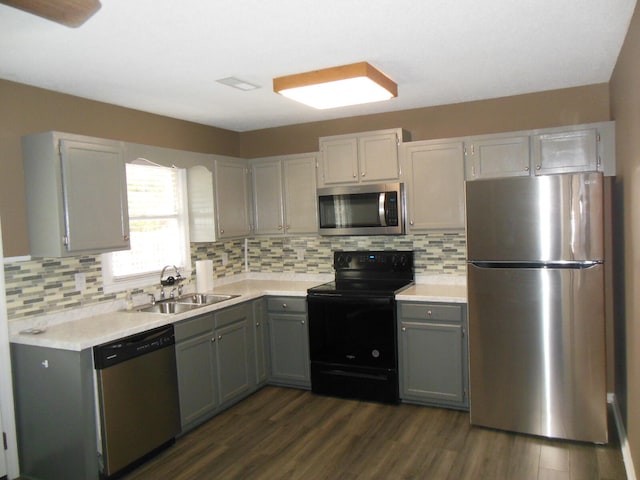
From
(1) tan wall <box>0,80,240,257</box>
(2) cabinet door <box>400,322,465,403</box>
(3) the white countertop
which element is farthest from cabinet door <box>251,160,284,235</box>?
(2) cabinet door <box>400,322,465,403</box>

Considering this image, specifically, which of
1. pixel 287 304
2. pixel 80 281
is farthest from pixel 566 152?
pixel 80 281

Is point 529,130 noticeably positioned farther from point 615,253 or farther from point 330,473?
point 330,473

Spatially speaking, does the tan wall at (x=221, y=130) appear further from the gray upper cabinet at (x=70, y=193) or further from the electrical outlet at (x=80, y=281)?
the electrical outlet at (x=80, y=281)

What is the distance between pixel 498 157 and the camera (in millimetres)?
3650

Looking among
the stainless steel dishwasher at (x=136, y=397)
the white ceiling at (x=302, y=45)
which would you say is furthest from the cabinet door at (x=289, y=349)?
the white ceiling at (x=302, y=45)

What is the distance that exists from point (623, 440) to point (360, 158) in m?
→ 2.63

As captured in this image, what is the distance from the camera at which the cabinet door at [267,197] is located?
4500 mm

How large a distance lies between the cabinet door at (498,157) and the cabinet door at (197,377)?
2.32m

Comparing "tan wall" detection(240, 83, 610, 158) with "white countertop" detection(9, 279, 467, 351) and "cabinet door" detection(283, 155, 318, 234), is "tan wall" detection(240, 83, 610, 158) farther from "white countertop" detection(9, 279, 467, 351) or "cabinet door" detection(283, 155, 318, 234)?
"white countertop" detection(9, 279, 467, 351)

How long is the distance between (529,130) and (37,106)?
10.9ft

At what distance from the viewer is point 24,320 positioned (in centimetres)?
A: 298

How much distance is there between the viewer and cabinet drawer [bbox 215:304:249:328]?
3.66 meters

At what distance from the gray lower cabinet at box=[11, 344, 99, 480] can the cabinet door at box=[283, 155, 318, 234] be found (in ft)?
7.09

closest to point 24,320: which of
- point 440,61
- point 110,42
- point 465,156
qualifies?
point 110,42
